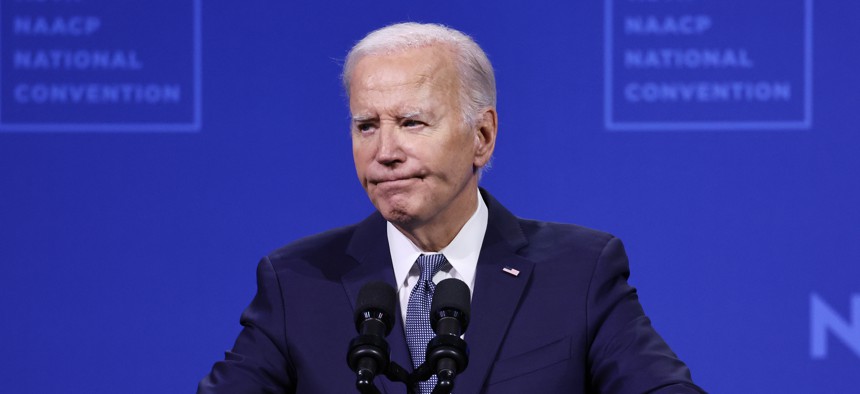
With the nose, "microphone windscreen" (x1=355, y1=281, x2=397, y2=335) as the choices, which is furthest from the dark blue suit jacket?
"microphone windscreen" (x1=355, y1=281, x2=397, y2=335)

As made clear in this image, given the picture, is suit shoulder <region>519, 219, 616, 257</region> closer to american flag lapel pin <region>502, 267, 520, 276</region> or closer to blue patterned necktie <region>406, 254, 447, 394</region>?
american flag lapel pin <region>502, 267, 520, 276</region>

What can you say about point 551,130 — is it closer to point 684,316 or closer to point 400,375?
point 684,316

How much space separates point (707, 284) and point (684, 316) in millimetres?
123

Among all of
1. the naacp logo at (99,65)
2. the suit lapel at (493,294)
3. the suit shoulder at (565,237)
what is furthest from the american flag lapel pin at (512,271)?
the naacp logo at (99,65)

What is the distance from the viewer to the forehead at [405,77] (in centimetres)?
198

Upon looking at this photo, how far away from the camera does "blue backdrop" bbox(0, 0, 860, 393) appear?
3373 mm

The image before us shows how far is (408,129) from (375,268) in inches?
12.0

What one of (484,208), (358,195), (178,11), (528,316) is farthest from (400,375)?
(178,11)

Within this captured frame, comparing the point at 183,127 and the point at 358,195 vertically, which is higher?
the point at 183,127

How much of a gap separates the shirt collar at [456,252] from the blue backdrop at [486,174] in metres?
1.27

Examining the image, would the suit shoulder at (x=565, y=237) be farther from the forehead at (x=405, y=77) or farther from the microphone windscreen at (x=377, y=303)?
the microphone windscreen at (x=377, y=303)

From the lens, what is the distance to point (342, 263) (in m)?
2.18

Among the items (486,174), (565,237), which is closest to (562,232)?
(565,237)

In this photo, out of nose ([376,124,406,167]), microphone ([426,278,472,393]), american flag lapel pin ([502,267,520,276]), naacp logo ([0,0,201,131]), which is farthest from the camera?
naacp logo ([0,0,201,131])
